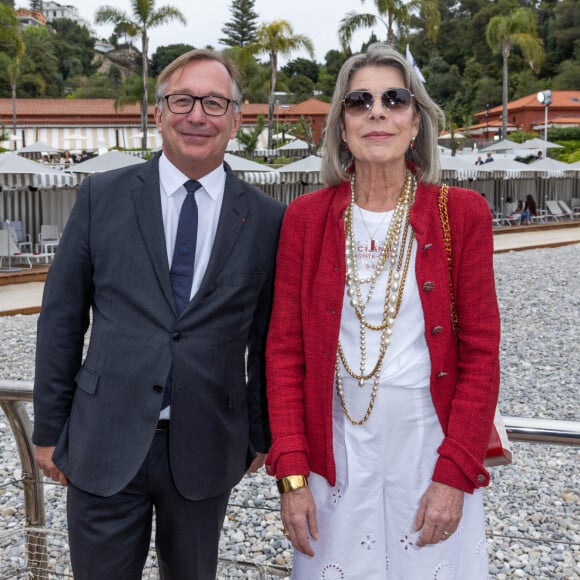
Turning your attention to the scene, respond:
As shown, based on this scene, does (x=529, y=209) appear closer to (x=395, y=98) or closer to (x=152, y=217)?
(x=395, y=98)

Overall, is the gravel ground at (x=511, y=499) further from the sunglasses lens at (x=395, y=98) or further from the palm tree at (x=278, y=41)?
the palm tree at (x=278, y=41)

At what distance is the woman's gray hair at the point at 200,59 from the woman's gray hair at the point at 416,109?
0.99 ft

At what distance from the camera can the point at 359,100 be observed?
1.87m

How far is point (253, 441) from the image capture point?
83.5 inches

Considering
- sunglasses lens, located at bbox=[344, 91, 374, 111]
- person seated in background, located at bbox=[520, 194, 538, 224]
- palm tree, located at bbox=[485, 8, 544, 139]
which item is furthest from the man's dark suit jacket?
palm tree, located at bbox=[485, 8, 544, 139]

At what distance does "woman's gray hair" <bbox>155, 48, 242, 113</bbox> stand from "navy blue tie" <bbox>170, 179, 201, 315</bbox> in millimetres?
364

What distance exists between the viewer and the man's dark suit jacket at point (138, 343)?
6.25ft

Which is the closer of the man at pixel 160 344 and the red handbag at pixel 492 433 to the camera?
the red handbag at pixel 492 433

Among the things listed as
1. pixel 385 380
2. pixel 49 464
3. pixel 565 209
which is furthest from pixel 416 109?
pixel 565 209

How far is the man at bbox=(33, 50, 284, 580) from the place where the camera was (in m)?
1.90

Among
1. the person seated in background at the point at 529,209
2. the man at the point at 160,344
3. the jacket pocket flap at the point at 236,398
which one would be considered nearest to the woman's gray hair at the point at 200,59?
the man at the point at 160,344

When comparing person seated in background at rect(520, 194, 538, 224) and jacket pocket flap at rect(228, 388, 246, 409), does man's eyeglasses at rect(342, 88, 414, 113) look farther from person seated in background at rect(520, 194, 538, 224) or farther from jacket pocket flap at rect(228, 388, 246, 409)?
person seated in background at rect(520, 194, 538, 224)

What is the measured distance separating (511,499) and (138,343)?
11.4 ft

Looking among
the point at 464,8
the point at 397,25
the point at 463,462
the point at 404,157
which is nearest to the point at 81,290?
the point at 404,157
